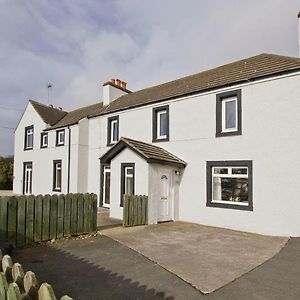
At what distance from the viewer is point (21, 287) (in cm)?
325

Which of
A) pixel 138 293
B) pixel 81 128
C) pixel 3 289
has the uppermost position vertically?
pixel 81 128

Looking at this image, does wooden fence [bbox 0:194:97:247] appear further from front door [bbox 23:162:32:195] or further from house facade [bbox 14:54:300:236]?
front door [bbox 23:162:32:195]

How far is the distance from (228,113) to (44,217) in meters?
8.24

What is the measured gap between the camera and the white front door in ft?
42.7

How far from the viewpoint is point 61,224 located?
365 inches

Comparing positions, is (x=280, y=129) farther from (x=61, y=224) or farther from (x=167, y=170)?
(x=61, y=224)

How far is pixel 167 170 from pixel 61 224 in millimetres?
5567

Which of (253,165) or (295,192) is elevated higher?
(253,165)

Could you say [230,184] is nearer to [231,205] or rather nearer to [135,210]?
[231,205]

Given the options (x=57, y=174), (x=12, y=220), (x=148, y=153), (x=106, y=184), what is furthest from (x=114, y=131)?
(x=12, y=220)

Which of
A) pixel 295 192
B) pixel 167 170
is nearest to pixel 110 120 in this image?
pixel 167 170

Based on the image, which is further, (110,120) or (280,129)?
(110,120)

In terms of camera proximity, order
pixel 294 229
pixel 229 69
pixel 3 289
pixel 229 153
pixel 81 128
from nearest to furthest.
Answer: pixel 3 289 → pixel 294 229 → pixel 229 153 → pixel 229 69 → pixel 81 128

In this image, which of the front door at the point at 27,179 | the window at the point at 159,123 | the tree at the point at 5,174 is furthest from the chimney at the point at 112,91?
the tree at the point at 5,174
